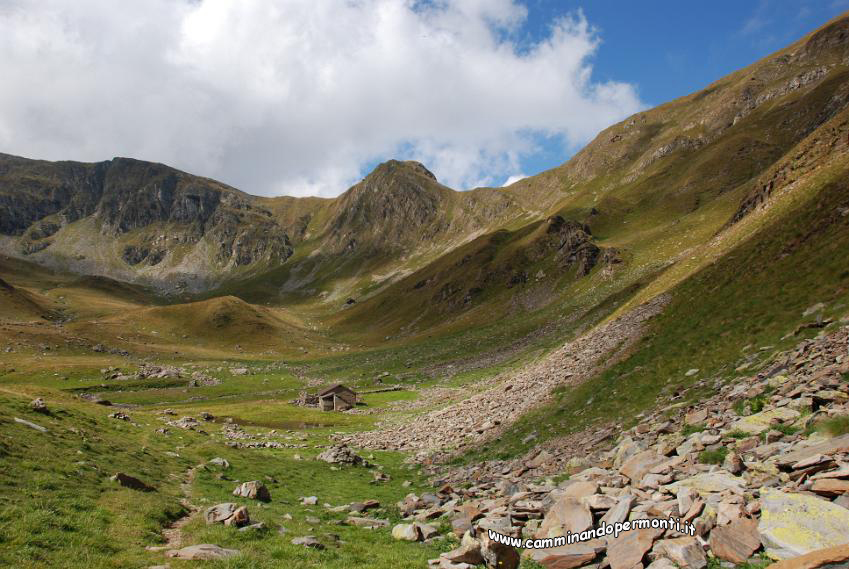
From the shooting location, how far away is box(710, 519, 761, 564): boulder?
9500mm

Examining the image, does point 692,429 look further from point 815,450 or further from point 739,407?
point 815,450

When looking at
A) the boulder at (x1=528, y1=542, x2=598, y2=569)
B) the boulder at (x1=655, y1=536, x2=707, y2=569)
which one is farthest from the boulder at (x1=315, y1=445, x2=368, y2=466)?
the boulder at (x1=655, y1=536, x2=707, y2=569)

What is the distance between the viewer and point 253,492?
887 inches

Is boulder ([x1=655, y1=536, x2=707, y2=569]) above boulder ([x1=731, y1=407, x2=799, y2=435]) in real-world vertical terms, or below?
below

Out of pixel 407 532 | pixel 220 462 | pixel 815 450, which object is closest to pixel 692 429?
pixel 815 450

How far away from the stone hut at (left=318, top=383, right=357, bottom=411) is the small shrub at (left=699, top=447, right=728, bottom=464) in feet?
182

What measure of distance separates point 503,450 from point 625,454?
1140 cm

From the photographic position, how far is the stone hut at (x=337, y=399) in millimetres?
65312

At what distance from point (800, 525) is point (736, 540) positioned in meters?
1.28

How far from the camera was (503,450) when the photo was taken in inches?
1115

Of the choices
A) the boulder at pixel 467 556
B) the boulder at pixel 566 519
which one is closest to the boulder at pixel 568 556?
the boulder at pixel 566 519

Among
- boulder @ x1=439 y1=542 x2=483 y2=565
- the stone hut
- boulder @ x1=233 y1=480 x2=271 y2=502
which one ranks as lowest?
the stone hut

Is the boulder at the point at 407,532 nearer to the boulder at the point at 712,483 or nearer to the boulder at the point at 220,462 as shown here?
the boulder at the point at 712,483

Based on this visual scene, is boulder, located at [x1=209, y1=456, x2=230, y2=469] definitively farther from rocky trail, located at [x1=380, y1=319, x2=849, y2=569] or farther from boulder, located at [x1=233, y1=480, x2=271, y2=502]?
rocky trail, located at [x1=380, y1=319, x2=849, y2=569]
